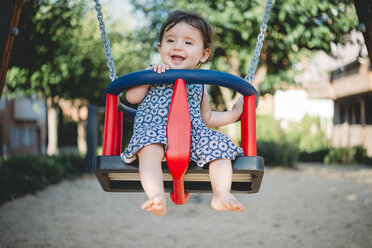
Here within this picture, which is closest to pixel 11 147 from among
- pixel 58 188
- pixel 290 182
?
pixel 58 188

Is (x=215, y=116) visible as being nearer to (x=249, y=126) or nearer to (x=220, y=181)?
(x=249, y=126)

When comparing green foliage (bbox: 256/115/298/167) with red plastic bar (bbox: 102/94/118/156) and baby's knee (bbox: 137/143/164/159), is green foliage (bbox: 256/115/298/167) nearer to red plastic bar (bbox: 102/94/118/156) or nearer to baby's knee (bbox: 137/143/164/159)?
red plastic bar (bbox: 102/94/118/156)

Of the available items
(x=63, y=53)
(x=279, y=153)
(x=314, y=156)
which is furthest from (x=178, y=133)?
(x=314, y=156)

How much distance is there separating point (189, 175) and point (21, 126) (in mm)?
21015

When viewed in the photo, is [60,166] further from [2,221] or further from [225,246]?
[225,246]

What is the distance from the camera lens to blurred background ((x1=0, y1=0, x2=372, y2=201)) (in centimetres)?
601

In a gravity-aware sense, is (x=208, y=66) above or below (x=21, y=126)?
above

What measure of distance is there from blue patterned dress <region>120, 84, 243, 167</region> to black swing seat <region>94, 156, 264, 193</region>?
43 mm

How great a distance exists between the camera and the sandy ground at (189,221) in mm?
4719

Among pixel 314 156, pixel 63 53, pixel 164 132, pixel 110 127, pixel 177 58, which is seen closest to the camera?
pixel 164 132

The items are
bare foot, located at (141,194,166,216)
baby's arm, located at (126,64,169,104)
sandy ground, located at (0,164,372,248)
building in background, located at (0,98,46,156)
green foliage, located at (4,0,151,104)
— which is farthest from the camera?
building in background, located at (0,98,46,156)

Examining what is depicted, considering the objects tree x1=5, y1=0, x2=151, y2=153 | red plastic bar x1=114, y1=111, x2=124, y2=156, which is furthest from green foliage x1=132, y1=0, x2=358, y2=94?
red plastic bar x1=114, y1=111, x2=124, y2=156

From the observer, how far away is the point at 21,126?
21.0 m

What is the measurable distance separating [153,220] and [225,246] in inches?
63.7
